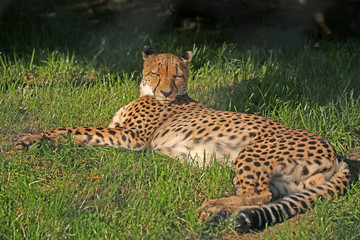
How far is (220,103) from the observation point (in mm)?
5699

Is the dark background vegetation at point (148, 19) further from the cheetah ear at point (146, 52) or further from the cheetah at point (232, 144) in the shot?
the cheetah at point (232, 144)

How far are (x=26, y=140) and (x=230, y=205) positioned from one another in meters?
1.89

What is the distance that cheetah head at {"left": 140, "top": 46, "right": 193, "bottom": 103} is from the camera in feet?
15.9

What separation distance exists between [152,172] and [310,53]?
392 centimetres

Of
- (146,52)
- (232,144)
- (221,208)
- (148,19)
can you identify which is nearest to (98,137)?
(146,52)

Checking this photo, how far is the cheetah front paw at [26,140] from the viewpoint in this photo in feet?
14.2

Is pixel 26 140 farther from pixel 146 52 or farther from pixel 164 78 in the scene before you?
pixel 146 52

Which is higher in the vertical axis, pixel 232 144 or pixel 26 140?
pixel 232 144

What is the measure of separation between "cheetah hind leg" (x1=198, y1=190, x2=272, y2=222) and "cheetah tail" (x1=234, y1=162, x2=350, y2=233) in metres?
0.06

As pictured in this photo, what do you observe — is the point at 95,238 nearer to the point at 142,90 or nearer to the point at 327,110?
the point at 142,90

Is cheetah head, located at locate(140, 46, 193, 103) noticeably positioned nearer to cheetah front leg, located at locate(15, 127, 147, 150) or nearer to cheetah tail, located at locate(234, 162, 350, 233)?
cheetah front leg, located at locate(15, 127, 147, 150)

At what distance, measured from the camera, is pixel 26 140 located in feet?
14.3

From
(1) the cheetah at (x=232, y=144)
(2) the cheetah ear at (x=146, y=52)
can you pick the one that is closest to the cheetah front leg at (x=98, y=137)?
(1) the cheetah at (x=232, y=144)

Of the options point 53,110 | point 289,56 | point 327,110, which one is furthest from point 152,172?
point 289,56
